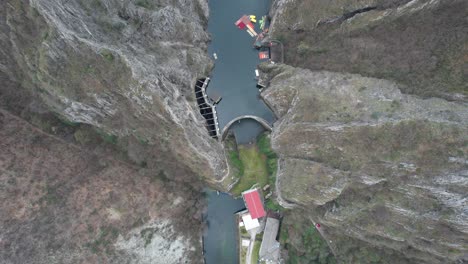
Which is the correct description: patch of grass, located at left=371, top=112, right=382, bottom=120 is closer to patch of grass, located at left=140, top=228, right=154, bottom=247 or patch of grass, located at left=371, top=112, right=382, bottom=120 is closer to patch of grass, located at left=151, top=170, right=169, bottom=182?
patch of grass, located at left=151, top=170, right=169, bottom=182

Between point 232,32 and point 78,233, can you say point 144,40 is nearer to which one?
point 232,32

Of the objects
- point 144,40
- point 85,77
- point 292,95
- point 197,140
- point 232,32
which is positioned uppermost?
point 232,32

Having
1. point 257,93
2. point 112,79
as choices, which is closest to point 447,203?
point 257,93

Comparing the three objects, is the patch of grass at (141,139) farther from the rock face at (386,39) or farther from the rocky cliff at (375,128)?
the rock face at (386,39)

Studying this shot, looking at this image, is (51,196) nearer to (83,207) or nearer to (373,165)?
(83,207)

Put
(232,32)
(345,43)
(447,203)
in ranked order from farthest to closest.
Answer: (232,32) → (345,43) → (447,203)

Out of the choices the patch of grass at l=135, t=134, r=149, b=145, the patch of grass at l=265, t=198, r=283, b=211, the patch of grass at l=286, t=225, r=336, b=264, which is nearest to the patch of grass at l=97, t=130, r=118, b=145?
the patch of grass at l=135, t=134, r=149, b=145
